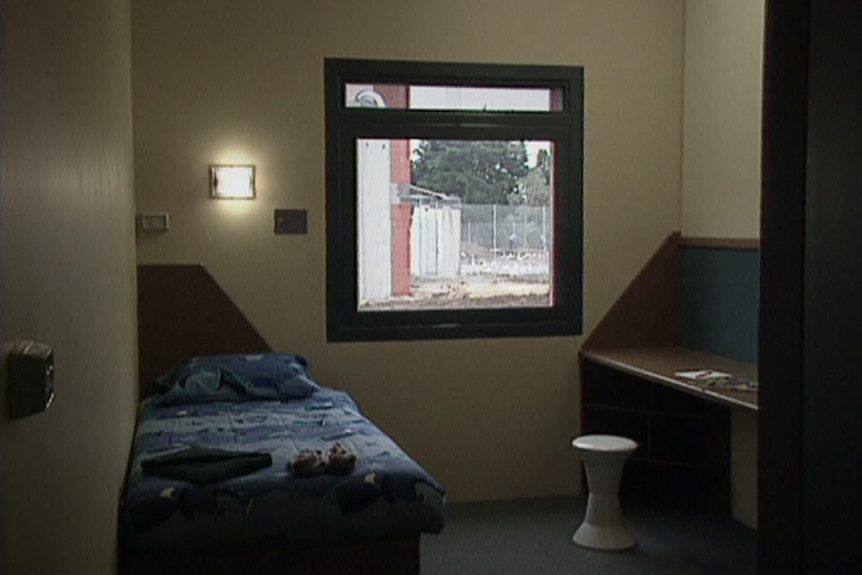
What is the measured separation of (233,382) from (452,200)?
1506 mm

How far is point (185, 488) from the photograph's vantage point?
10.7ft

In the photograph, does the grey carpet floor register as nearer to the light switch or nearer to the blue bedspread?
the blue bedspread

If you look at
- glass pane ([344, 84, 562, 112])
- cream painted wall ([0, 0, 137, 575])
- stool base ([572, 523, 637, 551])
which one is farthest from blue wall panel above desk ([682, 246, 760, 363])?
cream painted wall ([0, 0, 137, 575])

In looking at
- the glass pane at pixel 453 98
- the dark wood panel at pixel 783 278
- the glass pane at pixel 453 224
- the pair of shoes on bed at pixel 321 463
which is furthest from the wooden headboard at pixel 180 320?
the dark wood panel at pixel 783 278

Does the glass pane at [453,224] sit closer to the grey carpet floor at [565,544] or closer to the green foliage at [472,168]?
the green foliage at [472,168]

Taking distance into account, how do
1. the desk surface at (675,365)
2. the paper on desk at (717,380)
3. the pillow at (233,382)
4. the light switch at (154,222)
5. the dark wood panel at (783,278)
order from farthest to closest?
1. the light switch at (154,222)
2. the pillow at (233,382)
3. the paper on desk at (717,380)
4. the desk surface at (675,365)
5. the dark wood panel at (783,278)

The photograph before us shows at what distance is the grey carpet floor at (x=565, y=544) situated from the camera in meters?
4.26

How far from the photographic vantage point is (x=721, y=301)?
16.7ft

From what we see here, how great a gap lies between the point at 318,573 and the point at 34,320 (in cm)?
219

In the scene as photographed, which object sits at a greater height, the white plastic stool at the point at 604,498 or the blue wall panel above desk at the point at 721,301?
the blue wall panel above desk at the point at 721,301

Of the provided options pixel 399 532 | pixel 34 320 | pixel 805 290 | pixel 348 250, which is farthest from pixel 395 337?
pixel 805 290

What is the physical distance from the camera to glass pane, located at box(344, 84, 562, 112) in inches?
203

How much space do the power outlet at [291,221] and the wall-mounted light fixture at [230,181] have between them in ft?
0.67

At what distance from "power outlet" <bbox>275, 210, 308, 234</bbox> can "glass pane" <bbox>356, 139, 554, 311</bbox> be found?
296 millimetres
